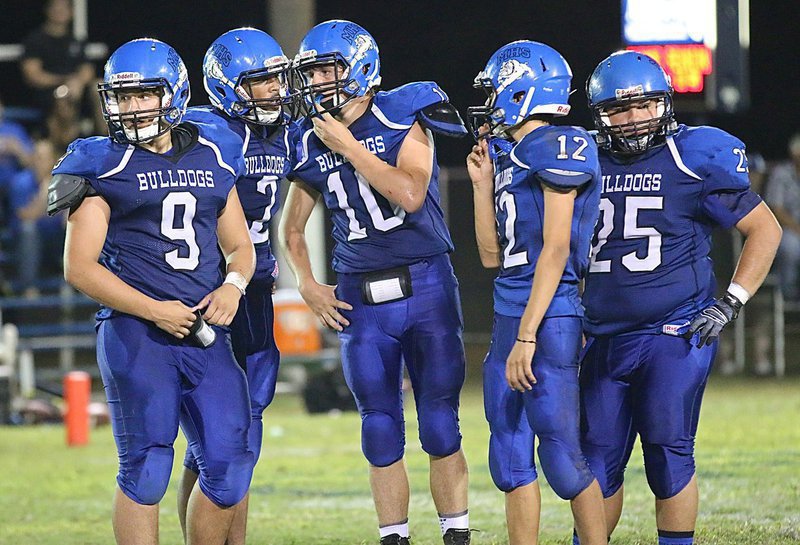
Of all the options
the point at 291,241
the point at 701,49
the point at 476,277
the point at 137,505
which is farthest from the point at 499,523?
the point at 476,277

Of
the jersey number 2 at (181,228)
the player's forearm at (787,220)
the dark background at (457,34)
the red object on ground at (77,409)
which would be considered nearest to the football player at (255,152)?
the jersey number 2 at (181,228)

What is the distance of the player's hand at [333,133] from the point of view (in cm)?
487

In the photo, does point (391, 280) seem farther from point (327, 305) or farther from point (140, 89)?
point (140, 89)

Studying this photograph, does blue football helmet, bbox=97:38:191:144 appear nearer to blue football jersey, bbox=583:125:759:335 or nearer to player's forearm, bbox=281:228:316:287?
player's forearm, bbox=281:228:316:287

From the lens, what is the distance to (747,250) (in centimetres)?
489

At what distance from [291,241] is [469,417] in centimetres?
475

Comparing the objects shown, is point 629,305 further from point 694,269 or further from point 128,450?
point 128,450

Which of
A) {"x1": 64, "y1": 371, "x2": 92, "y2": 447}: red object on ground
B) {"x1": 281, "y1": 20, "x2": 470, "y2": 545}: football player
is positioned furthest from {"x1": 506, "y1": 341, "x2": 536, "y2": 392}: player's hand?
{"x1": 64, "y1": 371, "x2": 92, "y2": 447}: red object on ground

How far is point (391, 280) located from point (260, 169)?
26.2 inches

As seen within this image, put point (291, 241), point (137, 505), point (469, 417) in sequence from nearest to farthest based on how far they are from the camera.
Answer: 1. point (137, 505)
2. point (291, 241)
3. point (469, 417)

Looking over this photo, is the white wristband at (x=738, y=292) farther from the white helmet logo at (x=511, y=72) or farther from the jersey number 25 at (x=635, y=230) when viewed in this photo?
the white helmet logo at (x=511, y=72)

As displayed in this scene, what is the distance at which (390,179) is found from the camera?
4.91m

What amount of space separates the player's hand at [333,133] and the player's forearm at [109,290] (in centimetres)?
91

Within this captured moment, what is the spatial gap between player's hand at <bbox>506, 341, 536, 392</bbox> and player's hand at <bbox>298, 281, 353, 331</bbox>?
87 centimetres
